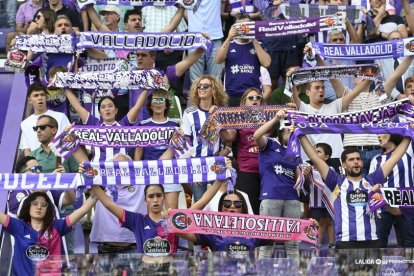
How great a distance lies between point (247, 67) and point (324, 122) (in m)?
2.81

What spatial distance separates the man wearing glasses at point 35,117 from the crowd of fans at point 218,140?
0.06 feet

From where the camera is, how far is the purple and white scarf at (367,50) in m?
17.3

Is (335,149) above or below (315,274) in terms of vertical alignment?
above

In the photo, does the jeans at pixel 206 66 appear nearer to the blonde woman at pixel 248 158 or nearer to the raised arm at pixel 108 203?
the blonde woman at pixel 248 158

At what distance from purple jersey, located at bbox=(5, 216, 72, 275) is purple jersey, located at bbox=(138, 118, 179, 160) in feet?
6.57

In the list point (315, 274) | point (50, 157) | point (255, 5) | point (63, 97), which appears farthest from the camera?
point (255, 5)

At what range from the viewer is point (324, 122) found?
1549cm

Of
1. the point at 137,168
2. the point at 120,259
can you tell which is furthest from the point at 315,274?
the point at 137,168

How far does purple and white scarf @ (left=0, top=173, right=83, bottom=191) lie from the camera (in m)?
14.6

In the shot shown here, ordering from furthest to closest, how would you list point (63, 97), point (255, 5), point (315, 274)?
1. point (255, 5)
2. point (63, 97)
3. point (315, 274)

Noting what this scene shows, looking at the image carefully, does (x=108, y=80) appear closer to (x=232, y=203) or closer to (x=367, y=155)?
(x=232, y=203)

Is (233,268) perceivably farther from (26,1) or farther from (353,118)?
(26,1)

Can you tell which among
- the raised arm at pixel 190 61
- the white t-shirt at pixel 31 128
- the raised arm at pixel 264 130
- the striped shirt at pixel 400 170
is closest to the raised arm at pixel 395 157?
the striped shirt at pixel 400 170

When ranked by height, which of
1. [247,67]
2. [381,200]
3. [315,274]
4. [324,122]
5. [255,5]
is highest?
[255,5]
